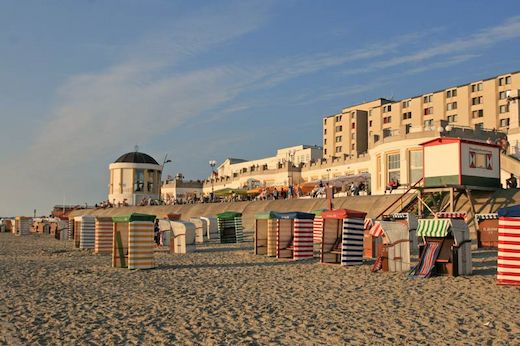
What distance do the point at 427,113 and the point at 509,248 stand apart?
68.0m

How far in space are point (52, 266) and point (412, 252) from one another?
502 inches

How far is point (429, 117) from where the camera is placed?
76.8 m

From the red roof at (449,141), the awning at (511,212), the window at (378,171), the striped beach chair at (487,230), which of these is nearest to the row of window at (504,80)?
the window at (378,171)

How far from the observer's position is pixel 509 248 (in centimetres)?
1232

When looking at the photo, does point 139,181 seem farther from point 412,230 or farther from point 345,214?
point 345,214

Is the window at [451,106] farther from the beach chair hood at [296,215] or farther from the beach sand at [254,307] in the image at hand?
the beach sand at [254,307]

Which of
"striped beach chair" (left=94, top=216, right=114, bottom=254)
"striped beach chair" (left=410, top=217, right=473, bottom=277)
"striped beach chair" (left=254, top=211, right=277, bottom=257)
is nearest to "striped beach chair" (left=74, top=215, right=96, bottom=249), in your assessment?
"striped beach chair" (left=94, top=216, right=114, bottom=254)

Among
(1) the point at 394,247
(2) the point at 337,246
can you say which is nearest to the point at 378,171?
(2) the point at 337,246

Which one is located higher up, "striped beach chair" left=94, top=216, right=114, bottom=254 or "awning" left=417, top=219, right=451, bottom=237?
"awning" left=417, top=219, right=451, bottom=237

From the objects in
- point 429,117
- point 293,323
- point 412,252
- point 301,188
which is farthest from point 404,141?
point 429,117

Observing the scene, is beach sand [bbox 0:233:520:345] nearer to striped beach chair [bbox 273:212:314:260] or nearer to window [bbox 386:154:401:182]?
striped beach chair [bbox 273:212:314:260]

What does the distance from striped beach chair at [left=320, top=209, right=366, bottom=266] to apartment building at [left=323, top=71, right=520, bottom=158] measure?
125 feet

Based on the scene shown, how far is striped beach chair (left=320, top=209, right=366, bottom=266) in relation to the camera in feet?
56.6

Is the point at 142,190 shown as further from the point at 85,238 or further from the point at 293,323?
the point at 293,323
